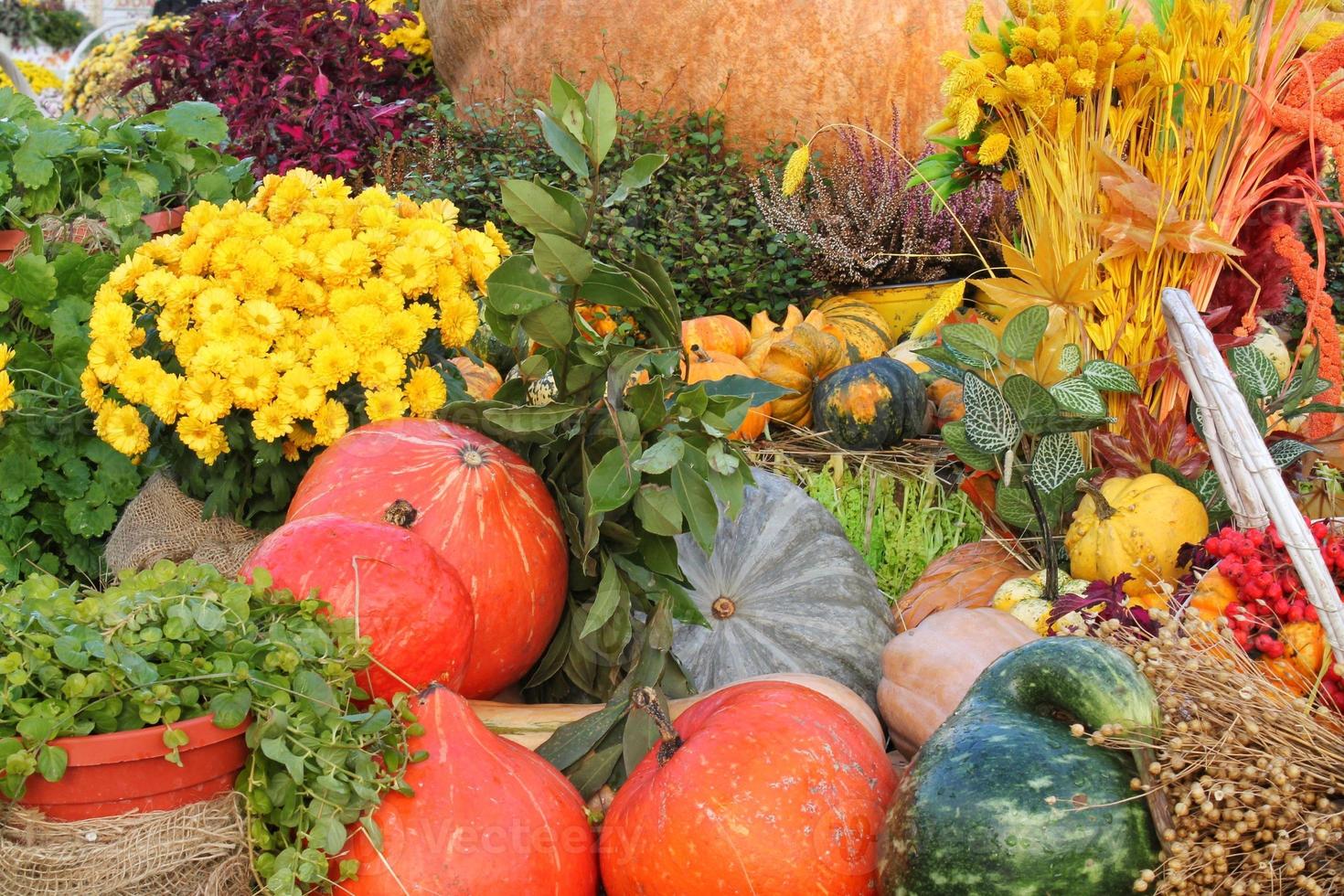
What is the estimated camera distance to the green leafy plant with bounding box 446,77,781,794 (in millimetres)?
2051

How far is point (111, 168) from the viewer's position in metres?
3.22

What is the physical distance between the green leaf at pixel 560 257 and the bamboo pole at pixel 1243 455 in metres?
1.19

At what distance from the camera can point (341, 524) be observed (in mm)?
1898

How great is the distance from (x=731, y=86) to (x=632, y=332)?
210cm

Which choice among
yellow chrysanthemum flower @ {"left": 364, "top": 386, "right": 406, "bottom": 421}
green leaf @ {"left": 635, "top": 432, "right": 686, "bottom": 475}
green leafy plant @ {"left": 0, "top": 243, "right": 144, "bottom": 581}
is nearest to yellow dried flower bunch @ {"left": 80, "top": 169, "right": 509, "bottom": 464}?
yellow chrysanthemum flower @ {"left": 364, "top": 386, "right": 406, "bottom": 421}

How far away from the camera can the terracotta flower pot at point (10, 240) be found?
10.1 ft

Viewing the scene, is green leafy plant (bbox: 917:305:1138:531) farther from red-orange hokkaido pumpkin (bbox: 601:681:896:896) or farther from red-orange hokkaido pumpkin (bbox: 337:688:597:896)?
red-orange hokkaido pumpkin (bbox: 337:688:597:896)

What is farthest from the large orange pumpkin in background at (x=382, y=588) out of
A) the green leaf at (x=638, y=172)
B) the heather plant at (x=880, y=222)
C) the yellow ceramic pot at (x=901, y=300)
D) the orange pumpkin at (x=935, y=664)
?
the yellow ceramic pot at (x=901, y=300)

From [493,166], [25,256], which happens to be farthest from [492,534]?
[493,166]

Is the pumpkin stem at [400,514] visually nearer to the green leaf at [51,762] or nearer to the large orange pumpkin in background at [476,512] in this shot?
the large orange pumpkin in background at [476,512]

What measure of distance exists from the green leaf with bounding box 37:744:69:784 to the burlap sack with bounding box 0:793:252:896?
10 cm

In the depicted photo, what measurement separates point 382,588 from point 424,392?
79cm

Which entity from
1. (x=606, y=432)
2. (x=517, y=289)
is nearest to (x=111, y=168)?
(x=517, y=289)

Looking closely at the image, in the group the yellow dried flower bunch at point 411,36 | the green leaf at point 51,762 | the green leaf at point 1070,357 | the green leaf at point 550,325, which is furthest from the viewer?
the yellow dried flower bunch at point 411,36
